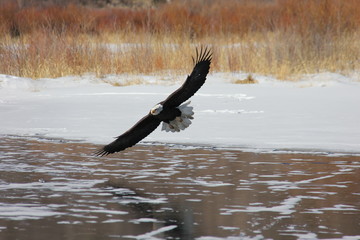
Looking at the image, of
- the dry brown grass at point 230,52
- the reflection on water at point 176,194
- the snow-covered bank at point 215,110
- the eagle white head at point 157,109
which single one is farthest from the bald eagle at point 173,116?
the dry brown grass at point 230,52

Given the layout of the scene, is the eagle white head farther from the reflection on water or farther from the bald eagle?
the reflection on water

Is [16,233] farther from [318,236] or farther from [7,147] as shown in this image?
[7,147]

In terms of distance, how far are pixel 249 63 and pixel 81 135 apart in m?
6.72

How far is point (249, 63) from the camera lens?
17.0 meters

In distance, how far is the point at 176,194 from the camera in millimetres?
6961

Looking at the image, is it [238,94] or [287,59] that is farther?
[287,59]

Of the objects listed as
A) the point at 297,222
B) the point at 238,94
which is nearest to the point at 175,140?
the point at 238,94

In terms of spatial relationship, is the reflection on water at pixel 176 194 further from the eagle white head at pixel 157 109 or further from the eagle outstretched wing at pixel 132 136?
the eagle white head at pixel 157 109

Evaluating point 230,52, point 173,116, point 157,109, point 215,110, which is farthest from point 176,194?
point 230,52

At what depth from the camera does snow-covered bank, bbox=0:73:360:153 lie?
1055cm

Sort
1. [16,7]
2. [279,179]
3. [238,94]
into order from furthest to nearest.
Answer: [16,7]
[238,94]
[279,179]

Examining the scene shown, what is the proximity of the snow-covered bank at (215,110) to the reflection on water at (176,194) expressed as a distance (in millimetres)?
1026

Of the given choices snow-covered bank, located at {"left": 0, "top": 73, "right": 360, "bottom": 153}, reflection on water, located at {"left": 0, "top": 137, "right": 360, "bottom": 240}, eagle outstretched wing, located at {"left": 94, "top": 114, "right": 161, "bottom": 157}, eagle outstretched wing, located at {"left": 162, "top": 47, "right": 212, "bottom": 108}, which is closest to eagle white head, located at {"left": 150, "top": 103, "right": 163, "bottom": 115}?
eagle outstretched wing, located at {"left": 162, "top": 47, "right": 212, "bottom": 108}

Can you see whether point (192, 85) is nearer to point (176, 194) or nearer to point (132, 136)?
point (132, 136)
